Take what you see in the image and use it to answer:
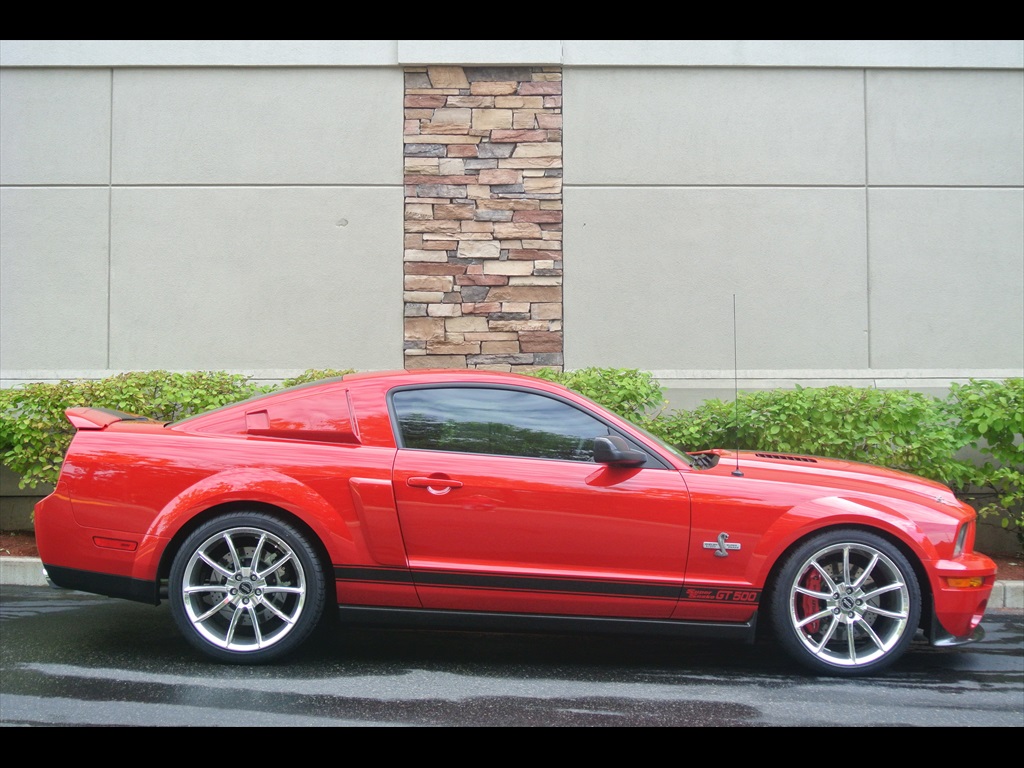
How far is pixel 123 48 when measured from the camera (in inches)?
346

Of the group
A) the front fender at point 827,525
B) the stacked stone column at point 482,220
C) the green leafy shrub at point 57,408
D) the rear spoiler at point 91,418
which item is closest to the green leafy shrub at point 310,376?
the green leafy shrub at point 57,408

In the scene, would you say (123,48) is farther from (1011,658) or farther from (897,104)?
(1011,658)

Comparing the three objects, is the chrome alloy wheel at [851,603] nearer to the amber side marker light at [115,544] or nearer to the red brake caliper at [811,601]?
the red brake caliper at [811,601]

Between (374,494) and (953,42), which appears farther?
(953,42)

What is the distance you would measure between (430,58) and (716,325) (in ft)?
12.4

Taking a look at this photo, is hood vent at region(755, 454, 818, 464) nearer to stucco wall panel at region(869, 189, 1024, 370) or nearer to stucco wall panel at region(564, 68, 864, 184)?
stucco wall panel at region(869, 189, 1024, 370)

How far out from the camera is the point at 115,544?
14.6ft

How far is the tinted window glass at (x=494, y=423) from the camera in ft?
15.0

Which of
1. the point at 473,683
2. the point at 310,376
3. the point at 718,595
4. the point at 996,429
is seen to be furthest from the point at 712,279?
the point at 473,683

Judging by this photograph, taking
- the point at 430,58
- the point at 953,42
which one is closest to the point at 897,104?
the point at 953,42

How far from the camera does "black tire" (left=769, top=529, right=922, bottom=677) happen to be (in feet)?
14.4

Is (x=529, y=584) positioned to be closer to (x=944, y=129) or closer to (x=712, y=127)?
(x=712, y=127)

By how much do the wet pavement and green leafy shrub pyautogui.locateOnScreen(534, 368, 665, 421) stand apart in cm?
261

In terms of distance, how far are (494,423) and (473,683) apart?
1.26 metres
